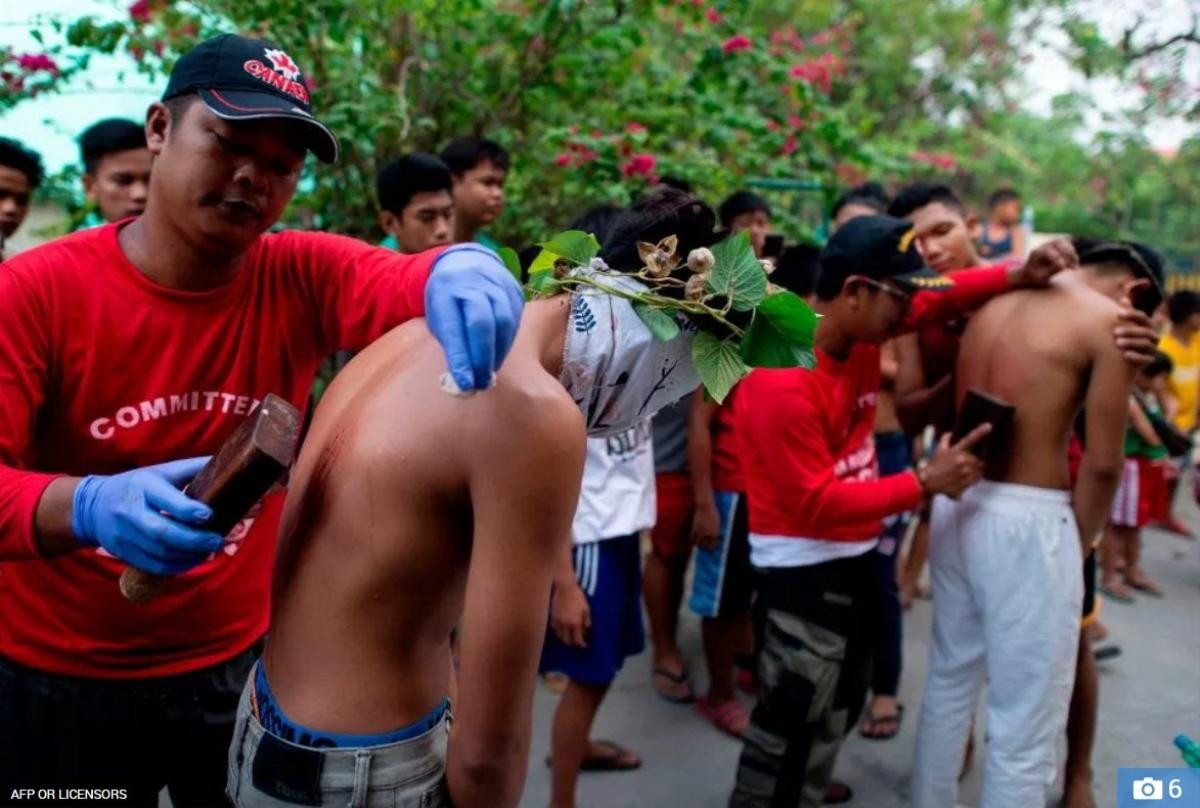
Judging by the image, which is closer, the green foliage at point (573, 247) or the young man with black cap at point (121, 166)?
the green foliage at point (573, 247)

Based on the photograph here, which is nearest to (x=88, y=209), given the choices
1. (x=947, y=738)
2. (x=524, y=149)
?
(x=524, y=149)

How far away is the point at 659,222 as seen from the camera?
1.65 metres

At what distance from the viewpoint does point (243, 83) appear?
1.64 metres

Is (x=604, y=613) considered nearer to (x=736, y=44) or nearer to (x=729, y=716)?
(x=729, y=716)

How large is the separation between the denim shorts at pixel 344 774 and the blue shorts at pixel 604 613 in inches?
53.7

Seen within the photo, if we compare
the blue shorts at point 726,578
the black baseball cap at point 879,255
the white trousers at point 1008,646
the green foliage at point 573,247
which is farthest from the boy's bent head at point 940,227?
the green foliage at point 573,247

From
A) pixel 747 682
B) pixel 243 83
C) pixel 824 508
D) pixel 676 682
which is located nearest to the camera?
pixel 243 83

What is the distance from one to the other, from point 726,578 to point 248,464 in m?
2.68

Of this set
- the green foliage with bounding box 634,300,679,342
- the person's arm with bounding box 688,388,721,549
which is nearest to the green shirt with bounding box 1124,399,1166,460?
the person's arm with bounding box 688,388,721,549

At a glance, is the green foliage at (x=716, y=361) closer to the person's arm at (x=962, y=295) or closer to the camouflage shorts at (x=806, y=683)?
the camouflage shorts at (x=806, y=683)

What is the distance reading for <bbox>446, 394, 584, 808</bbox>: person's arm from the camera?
120 centimetres

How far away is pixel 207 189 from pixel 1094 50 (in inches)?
239

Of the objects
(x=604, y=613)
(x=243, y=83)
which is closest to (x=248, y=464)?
(x=243, y=83)

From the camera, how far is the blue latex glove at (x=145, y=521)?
131 centimetres
